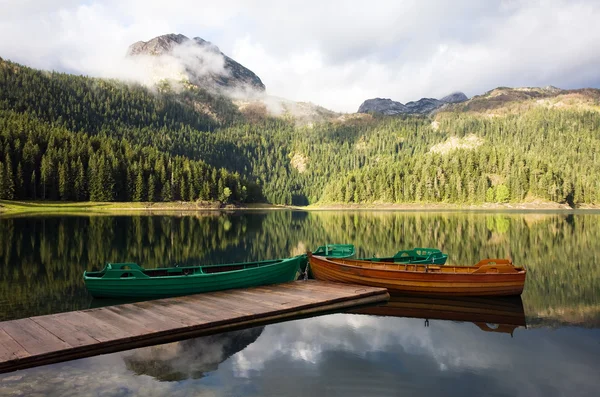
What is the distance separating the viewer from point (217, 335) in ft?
55.5

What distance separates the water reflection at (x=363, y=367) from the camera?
40.0 feet

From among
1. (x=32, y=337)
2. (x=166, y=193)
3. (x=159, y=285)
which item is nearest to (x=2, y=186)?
(x=166, y=193)

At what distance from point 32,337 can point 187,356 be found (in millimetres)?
6042

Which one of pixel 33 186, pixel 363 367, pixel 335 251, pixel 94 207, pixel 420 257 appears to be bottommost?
pixel 363 367

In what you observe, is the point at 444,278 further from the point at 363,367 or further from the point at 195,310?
the point at 195,310

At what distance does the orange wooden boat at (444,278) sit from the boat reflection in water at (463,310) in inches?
18.7

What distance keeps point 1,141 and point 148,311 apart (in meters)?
172

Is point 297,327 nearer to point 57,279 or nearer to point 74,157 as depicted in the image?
point 57,279

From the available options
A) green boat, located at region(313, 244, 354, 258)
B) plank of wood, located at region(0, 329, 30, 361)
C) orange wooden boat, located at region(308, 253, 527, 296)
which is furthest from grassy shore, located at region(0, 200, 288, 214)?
orange wooden boat, located at region(308, 253, 527, 296)

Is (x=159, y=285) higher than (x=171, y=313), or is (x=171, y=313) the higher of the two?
(x=159, y=285)

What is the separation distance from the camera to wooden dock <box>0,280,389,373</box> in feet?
46.8

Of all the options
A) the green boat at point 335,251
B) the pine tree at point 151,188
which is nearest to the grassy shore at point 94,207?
the pine tree at point 151,188

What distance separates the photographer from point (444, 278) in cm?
2430

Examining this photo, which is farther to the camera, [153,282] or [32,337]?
[153,282]
